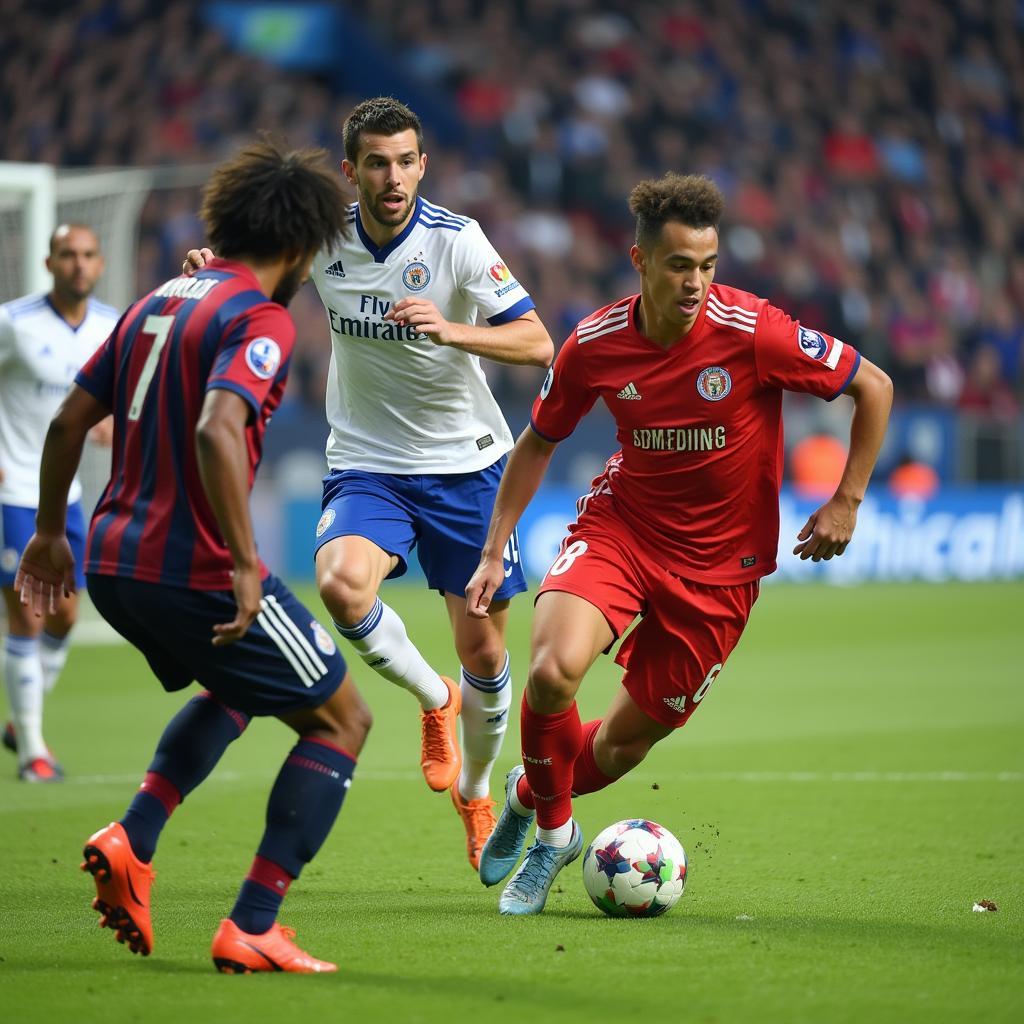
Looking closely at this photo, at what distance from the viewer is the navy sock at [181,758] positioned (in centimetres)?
460

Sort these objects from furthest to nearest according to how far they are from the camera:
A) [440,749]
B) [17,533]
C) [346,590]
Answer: [17,533] < [440,749] < [346,590]

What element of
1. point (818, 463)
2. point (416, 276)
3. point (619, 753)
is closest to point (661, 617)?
point (619, 753)

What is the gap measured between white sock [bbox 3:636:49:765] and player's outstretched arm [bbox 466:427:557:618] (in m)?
3.55

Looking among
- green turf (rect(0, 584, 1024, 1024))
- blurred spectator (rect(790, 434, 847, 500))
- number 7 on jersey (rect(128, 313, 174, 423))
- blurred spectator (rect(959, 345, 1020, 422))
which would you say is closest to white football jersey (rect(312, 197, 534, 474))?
green turf (rect(0, 584, 1024, 1024))

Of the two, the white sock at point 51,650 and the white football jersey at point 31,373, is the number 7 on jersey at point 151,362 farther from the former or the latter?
the white sock at point 51,650

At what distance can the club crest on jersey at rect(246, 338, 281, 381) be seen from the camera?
409 centimetres

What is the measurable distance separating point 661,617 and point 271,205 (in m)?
2.07

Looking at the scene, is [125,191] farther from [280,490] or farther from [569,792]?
[569,792]

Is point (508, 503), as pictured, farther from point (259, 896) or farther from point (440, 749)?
point (259, 896)

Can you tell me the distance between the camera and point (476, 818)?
6328mm

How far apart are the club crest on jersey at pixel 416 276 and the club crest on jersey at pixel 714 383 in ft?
4.19

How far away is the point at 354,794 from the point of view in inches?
314

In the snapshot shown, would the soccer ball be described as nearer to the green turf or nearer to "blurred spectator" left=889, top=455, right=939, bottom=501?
the green turf

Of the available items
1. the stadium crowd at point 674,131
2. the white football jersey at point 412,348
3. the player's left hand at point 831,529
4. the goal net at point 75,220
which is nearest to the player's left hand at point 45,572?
the white football jersey at point 412,348
